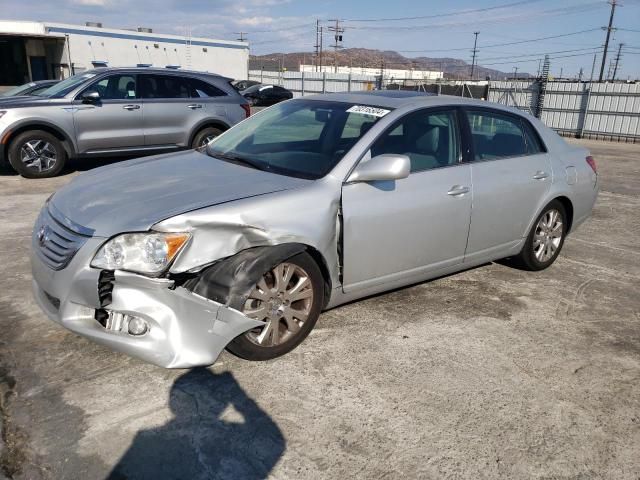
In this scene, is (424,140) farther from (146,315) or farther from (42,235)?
(42,235)

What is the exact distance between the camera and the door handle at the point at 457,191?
3955 millimetres

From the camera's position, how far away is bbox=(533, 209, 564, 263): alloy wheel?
4.90 m

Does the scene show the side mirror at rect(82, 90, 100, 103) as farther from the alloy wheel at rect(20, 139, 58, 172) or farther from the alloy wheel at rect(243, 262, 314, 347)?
the alloy wheel at rect(243, 262, 314, 347)

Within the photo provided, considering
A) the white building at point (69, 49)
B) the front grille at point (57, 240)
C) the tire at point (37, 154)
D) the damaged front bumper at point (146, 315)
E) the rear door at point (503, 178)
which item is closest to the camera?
the damaged front bumper at point (146, 315)

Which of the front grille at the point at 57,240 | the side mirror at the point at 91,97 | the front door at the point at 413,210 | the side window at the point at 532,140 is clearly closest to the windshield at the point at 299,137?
the front door at the point at 413,210

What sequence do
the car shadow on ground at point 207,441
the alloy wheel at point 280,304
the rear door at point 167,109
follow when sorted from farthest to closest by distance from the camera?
the rear door at point 167,109 → the alloy wheel at point 280,304 → the car shadow on ground at point 207,441

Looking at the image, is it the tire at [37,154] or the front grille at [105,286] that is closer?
the front grille at [105,286]

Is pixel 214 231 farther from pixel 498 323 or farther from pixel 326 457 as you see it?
pixel 498 323

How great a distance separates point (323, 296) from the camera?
3420mm

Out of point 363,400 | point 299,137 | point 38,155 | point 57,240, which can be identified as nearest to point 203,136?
point 38,155

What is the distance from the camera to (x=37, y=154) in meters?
8.41

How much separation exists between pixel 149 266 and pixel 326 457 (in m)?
1.29

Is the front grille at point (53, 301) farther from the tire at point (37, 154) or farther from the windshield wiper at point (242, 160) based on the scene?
the tire at point (37, 154)

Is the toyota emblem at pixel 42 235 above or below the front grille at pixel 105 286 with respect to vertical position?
above
